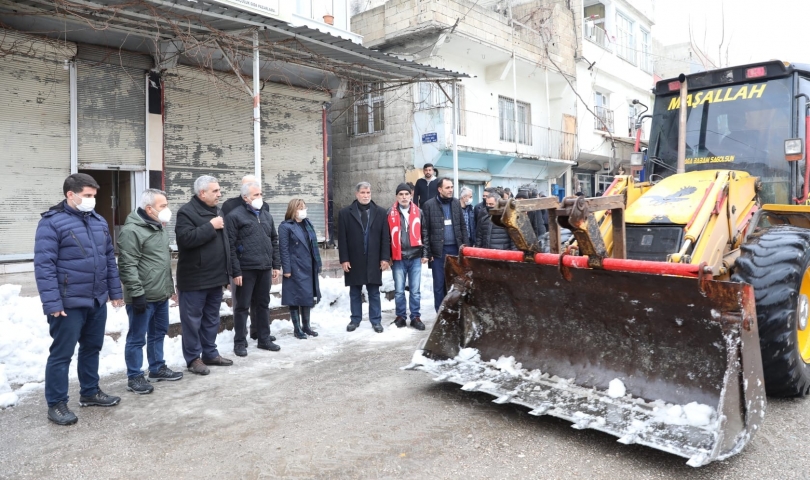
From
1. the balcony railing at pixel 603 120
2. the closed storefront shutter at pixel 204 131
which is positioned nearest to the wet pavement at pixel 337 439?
the closed storefront shutter at pixel 204 131

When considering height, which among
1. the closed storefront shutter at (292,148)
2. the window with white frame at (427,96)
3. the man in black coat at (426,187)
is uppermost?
the window with white frame at (427,96)

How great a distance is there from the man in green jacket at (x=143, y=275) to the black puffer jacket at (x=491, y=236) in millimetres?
4382

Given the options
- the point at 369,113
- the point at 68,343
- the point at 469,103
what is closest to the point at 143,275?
the point at 68,343

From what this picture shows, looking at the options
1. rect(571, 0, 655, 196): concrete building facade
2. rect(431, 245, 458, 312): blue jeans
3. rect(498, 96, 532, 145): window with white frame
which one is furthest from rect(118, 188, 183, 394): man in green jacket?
rect(571, 0, 655, 196): concrete building facade

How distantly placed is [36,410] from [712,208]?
18.5ft

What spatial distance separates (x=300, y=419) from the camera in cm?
432

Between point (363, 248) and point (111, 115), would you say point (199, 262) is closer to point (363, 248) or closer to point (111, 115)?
point (363, 248)

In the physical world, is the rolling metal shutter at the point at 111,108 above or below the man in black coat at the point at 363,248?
above

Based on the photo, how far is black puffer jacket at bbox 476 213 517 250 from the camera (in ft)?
26.7

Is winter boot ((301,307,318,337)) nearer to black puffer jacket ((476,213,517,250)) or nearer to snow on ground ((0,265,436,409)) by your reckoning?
snow on ground ((0,265,436,409))

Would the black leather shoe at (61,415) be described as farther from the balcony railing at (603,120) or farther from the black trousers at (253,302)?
the balcony railing at (603,120)

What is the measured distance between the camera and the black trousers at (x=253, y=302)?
20.9ft

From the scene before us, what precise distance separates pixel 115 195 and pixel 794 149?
35.5 ft

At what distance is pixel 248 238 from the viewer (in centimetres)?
633
